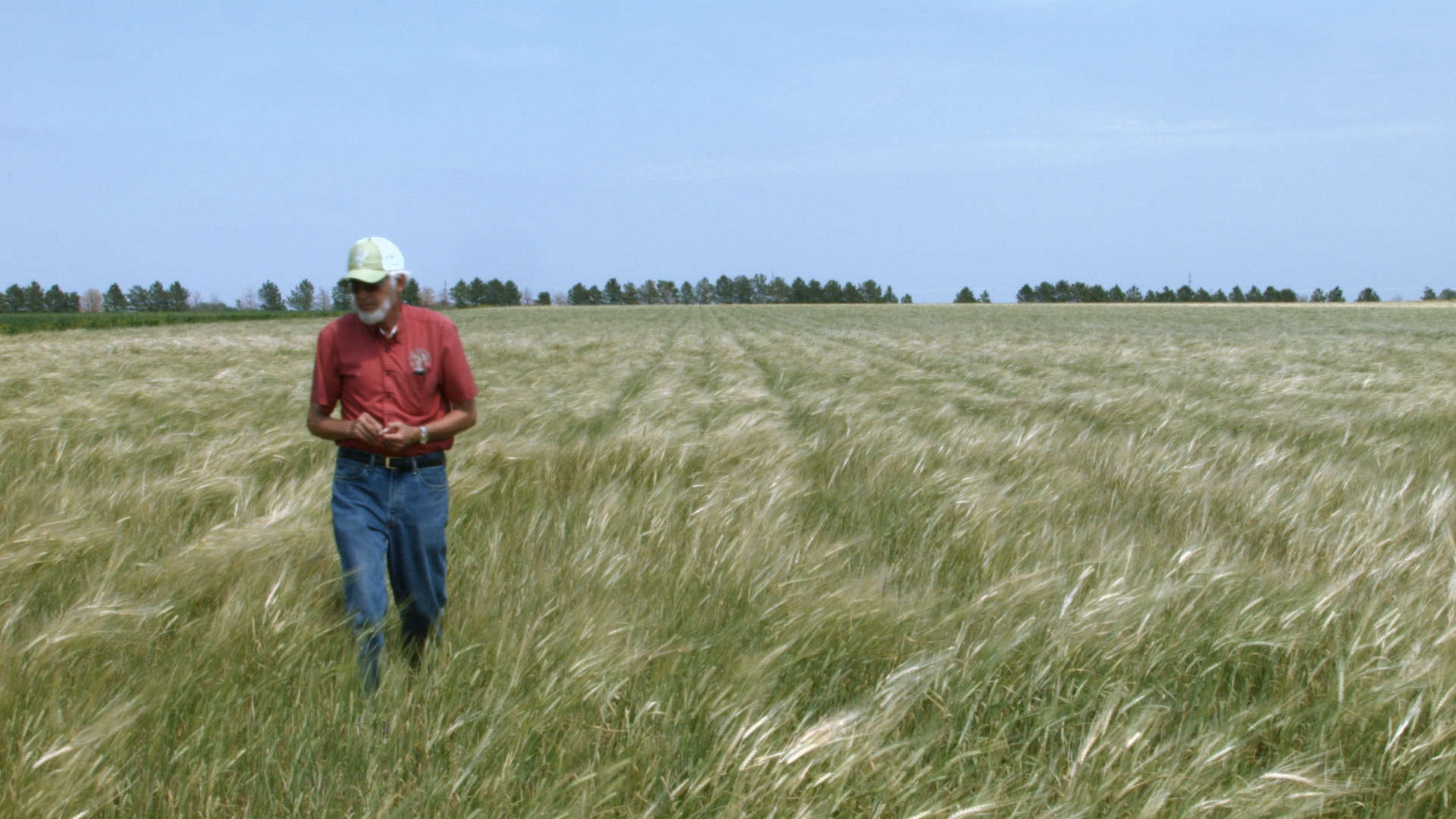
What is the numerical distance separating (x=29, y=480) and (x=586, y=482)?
8.03 feet

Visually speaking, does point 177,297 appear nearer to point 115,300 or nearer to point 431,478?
point 115,300

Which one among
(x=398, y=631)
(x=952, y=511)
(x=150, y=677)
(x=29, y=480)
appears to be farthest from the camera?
(x=29, y=480)

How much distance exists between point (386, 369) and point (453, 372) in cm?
20

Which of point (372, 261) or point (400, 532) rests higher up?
point (372, 261)

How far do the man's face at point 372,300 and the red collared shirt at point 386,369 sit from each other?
0.12m

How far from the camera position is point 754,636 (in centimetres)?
238

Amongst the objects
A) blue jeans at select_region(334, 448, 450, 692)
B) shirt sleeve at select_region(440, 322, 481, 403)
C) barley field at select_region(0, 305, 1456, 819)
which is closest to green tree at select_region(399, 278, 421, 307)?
shirt sleeve at select_region(440, 322, 481, 403)

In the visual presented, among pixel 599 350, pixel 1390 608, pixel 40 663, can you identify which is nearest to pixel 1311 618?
pixel 1390 608

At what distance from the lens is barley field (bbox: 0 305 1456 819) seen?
5.79 feet

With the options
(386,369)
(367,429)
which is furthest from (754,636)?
(386,369)

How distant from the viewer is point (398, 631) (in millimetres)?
2662

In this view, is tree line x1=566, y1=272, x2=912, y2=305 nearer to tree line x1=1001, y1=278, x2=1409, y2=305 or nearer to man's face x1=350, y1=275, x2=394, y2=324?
tree line x1=1001, y1=278, x2=1409, y2=305

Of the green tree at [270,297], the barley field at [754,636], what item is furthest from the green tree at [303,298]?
the barley field at [754,636]

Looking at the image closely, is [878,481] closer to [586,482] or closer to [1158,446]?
[586,482]
